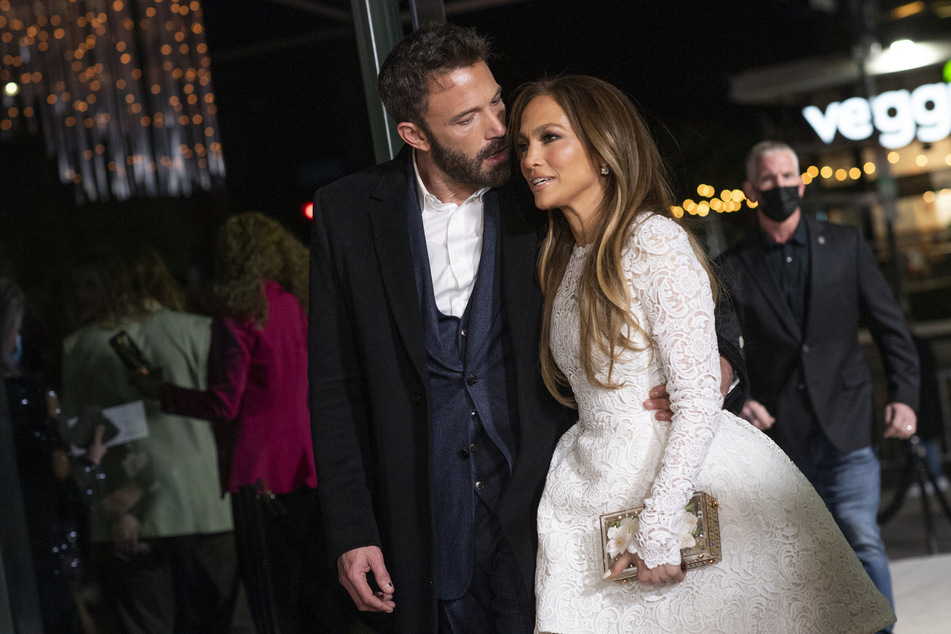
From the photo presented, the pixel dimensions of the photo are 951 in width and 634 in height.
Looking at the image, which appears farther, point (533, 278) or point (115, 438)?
point (115, 438)

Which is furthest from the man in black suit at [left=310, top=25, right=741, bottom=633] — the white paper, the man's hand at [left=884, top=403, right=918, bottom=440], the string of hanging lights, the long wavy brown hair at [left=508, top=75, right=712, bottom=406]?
the string of hanging lights

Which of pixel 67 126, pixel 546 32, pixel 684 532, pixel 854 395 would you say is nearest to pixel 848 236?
pixel 854 395

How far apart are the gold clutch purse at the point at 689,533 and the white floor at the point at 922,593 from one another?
2363 millimetres

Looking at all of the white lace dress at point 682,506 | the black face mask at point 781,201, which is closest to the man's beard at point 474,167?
the white lace dress at point 682,506

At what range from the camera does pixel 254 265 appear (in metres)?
3.52

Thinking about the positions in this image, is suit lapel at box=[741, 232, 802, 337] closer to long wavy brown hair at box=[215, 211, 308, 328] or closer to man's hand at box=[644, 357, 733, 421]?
long wavy brown hair at box=[215, 211, 308, 328]

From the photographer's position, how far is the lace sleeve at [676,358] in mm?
1648

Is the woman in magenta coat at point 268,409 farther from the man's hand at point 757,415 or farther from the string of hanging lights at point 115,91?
the string of hanging lights at point 115,91

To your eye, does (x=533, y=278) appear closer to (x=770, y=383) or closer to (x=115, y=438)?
(x=770, y=383)

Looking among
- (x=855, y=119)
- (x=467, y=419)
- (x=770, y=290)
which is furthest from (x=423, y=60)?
(x=855, y=119)

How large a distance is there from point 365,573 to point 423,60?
44.6 inches

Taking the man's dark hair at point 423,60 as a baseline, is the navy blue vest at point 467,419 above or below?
below

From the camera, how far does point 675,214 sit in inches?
73.6

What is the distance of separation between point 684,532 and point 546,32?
3094 millimetres
